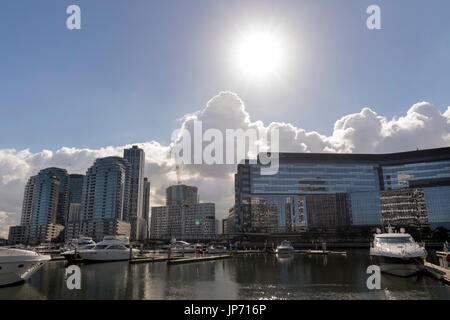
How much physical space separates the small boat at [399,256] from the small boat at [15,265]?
31.1 meters

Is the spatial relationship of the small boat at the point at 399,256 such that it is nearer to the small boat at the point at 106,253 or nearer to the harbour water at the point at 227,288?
the harbour water at the point at 227,288

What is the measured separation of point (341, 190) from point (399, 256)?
495 feet

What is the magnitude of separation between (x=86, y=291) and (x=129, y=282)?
462 cm

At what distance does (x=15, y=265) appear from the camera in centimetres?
2431

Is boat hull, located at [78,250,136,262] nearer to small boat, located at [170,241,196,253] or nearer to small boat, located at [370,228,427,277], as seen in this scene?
small boat, located at [170,241,196,253]

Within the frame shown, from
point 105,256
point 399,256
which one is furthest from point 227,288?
point 105,256

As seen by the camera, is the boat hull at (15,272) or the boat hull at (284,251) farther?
the boat hull at (284,251)

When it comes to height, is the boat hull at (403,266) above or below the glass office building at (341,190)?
below

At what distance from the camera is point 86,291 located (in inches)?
859

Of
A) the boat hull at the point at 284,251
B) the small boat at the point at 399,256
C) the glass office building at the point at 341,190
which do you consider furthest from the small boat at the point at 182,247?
the glass office building at the point at 341,190

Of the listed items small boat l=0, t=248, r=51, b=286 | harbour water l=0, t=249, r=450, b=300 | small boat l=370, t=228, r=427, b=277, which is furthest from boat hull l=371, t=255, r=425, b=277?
small boat l=0, t=248, r=51, b=286

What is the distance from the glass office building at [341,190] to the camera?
531ft
